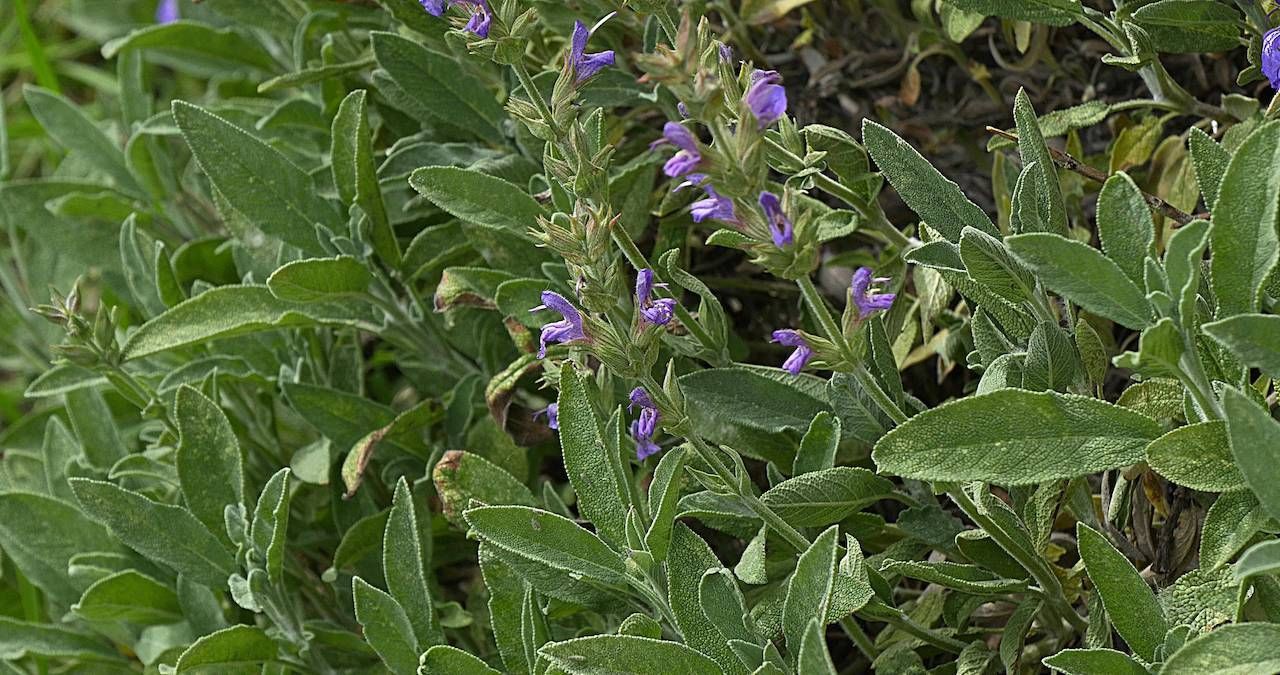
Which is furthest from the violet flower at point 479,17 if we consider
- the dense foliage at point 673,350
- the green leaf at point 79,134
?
the green leaf at point 79,134

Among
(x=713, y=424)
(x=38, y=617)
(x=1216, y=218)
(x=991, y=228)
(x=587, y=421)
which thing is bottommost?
(x=38, y=617)

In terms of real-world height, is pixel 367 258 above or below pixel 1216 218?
below

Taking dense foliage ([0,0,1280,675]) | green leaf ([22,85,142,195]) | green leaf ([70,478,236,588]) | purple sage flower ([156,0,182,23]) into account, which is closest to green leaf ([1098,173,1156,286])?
dense foliage ([0,0,1280,675])

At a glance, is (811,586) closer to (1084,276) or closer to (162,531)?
(1084,276)

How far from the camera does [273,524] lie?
5.53ft

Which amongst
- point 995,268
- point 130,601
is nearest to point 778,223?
point 995,268

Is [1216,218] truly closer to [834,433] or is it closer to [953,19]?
[834,433]

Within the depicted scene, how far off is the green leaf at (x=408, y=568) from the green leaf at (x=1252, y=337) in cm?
90

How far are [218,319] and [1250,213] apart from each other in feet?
4.14

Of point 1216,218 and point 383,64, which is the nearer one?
point 1216,218

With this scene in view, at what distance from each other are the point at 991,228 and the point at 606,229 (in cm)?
42

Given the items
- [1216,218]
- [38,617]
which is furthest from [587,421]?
[38,617]

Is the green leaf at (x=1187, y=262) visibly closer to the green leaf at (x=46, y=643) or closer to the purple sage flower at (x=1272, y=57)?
the purple sage flower at (x=1272, y=57)

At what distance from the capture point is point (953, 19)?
1.85 metres
